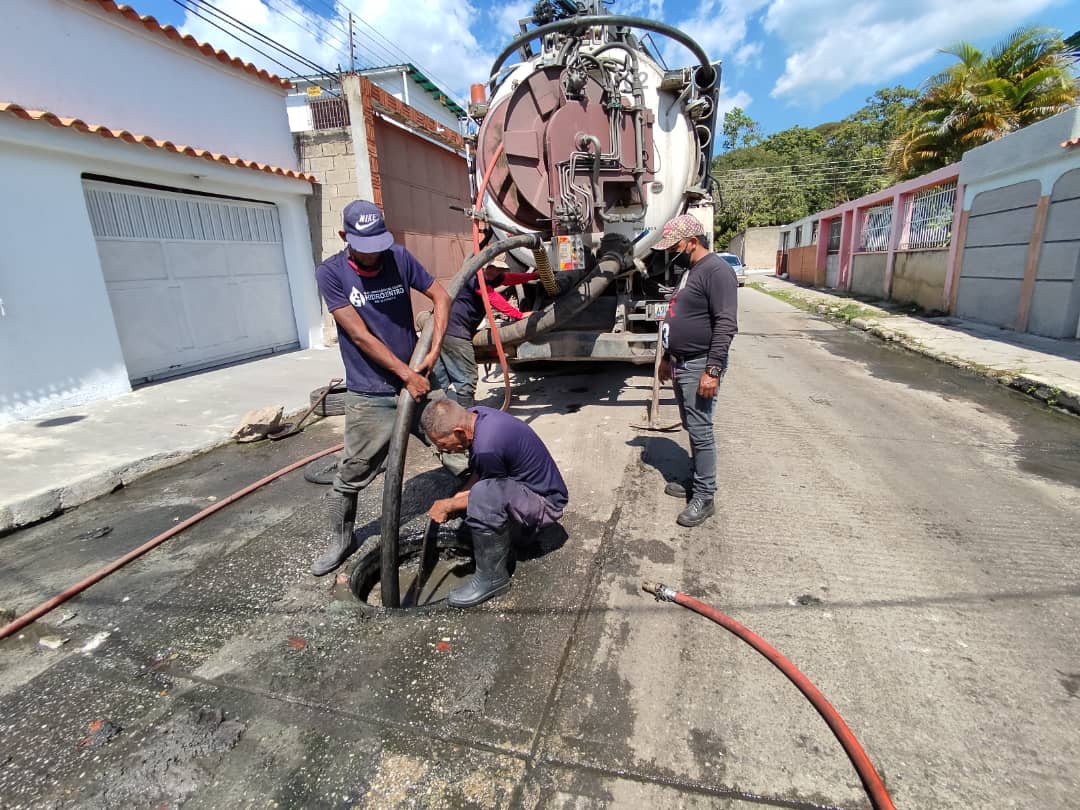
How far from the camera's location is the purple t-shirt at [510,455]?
8.57ft

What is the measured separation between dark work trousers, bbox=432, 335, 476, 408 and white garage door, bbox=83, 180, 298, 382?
15.1 feet

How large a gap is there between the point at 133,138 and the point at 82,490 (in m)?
4.30

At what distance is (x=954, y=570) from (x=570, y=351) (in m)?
3.21

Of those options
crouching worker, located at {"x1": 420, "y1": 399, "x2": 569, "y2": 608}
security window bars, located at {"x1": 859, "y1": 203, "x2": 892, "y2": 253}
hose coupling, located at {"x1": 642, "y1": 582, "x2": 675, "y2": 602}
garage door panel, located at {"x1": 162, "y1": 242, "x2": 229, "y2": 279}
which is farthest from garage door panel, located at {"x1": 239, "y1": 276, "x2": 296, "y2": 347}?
security window bars, located at {"x1": 859, "y1": 203, "x2": 892, "y2": 253}

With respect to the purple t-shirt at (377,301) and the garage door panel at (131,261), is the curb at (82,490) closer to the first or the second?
the purple t-shirt at (377,301)

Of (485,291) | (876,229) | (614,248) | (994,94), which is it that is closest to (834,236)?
(876,229)

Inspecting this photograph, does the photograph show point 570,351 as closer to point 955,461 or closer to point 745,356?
point 955,461

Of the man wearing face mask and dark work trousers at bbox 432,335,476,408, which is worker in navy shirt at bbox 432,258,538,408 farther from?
the man wearing face mask

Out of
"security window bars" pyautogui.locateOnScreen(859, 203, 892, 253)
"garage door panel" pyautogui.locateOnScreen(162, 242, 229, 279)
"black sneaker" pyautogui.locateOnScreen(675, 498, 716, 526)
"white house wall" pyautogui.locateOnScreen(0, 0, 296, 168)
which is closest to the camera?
"black sneaker" pyautogui.locateOnScreen(675, 498, 716, 526)

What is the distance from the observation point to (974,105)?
44.7 ft

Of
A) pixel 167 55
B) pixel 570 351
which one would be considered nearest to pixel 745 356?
pixel 570 351

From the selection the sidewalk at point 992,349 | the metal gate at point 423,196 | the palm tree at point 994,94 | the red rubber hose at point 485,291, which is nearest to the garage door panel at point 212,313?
the metal gate at point 423,196

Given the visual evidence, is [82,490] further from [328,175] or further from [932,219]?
[932,219]

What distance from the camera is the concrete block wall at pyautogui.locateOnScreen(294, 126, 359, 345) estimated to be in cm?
896
